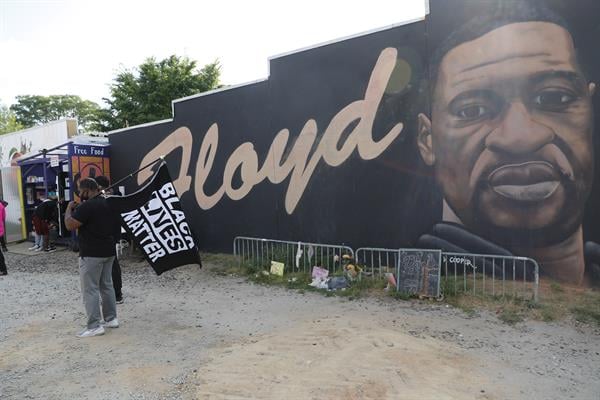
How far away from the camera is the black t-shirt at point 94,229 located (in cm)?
554

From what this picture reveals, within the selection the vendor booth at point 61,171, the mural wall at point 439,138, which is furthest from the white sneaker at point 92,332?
the vendor booth at point 61,171

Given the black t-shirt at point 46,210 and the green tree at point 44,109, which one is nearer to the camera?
the black t-shirt at point 46,210

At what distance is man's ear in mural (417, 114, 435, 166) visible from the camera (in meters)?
7.57

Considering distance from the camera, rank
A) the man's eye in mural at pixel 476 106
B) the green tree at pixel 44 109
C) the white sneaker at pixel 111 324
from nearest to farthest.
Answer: the white sneaker at pixel 111 324
the man's eye in mural at pixel 476 106
the green tree at pixel 44 109

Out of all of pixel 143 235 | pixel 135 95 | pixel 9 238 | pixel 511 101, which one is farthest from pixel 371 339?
pixel 135 95

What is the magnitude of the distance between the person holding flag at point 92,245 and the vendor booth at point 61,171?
7.42m

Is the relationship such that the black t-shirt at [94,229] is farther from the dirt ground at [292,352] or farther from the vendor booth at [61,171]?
the vendor booth at [61,171]

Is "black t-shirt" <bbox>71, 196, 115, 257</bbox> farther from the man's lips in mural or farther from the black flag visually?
the man's lips in mural

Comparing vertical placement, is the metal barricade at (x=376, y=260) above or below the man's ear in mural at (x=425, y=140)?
below

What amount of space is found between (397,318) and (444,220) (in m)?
2.34

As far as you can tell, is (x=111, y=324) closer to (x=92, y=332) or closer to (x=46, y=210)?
(x=92, y=332)

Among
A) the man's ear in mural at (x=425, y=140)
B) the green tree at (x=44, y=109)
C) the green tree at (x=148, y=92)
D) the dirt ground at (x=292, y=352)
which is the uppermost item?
the green tree at (x=44, y=109)

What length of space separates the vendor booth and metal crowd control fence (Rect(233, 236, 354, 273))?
588cm

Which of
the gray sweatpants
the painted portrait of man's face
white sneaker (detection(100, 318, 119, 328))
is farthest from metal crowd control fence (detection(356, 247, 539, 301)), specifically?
the gray sweatpants
